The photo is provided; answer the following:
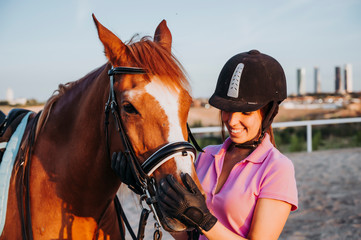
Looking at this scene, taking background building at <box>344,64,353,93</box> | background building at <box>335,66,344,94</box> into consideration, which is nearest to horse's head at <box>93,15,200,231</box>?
background building at <box>344,64,353,93</box>

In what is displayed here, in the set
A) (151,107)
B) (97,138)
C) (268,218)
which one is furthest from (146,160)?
(268,218)

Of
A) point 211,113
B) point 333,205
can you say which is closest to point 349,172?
point 333,205

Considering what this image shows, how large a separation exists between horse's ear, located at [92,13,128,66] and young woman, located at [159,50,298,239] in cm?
54

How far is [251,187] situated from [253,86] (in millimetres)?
508

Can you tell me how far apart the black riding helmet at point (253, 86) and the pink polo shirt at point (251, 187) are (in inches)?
5.6

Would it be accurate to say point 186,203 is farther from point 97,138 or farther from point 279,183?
point 97,138

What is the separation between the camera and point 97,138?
1.83 metres

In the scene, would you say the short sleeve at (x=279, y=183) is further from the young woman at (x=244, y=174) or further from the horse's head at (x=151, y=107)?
the horse's head at (x=151, y=107)

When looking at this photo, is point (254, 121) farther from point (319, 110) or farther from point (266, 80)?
point (319, 110)

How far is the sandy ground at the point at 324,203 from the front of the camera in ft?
14.4

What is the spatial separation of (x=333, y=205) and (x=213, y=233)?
473 cm

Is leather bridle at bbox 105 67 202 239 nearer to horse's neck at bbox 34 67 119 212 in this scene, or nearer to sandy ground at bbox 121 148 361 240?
horse's neck at bbox 34 67 119 212

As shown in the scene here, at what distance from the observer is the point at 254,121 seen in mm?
1729

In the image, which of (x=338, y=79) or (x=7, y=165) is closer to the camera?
(x=7, y=165)
